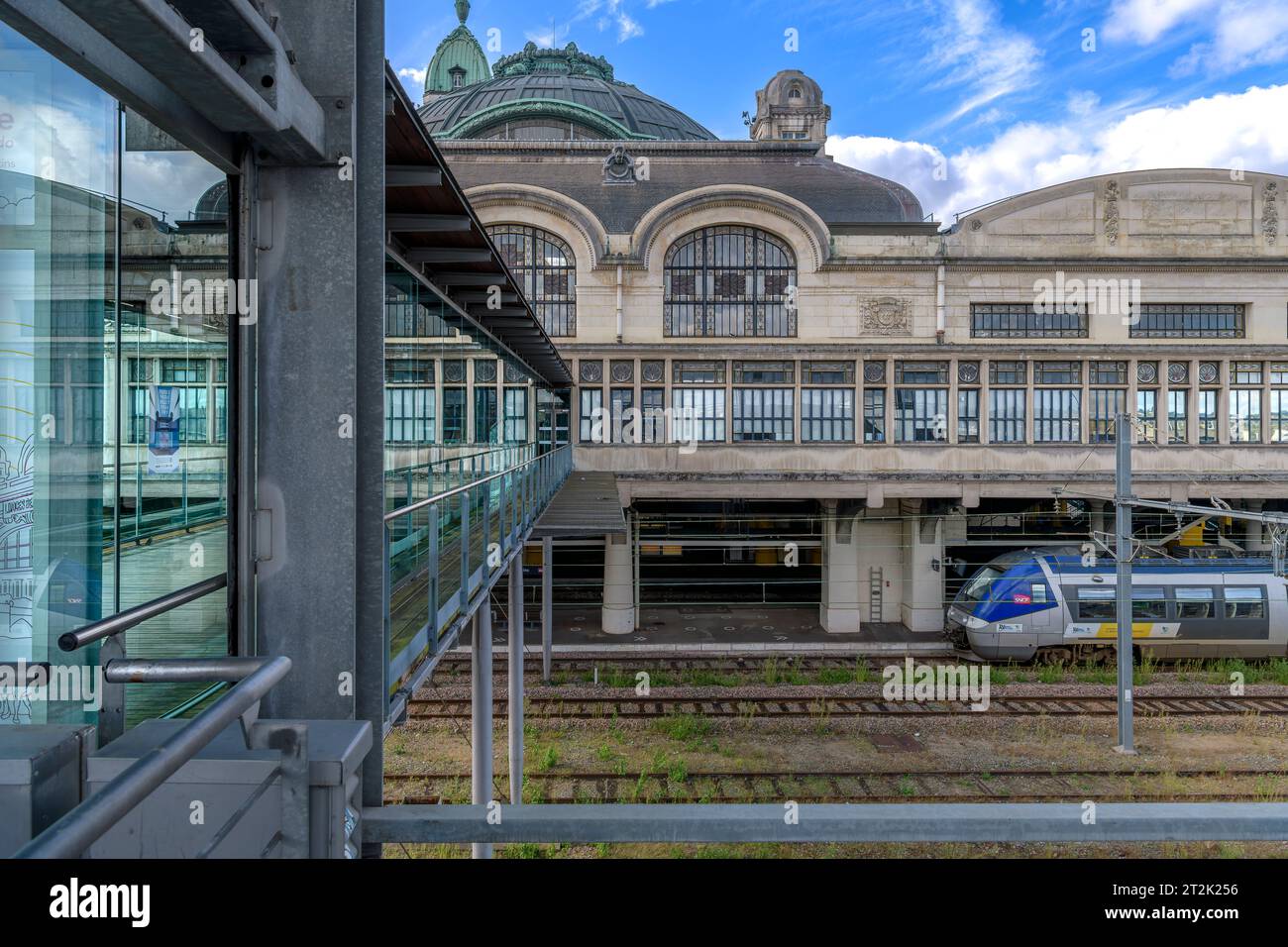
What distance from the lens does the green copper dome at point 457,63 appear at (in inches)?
A: 1997

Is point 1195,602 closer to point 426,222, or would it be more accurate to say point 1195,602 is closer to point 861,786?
point 861,786

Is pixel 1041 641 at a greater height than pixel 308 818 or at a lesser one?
lesser

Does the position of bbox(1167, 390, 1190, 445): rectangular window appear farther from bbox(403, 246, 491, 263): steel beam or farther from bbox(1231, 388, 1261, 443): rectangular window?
bbox(403, 246, 491, 263): steel beam

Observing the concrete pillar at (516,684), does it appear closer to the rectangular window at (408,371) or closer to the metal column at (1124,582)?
the rectangular window at (408,371)

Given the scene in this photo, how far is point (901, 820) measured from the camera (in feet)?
6.77

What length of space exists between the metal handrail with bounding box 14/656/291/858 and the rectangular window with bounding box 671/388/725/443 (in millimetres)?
22703

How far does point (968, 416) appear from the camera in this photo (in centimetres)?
2448

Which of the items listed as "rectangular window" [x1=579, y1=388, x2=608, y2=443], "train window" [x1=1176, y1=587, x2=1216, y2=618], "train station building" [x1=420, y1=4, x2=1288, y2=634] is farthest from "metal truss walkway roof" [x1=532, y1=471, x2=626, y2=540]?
"train window" [x1=1176, y1=587, x2=1216, y2=618]

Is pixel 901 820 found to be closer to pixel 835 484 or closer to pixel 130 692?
pixel 130 692

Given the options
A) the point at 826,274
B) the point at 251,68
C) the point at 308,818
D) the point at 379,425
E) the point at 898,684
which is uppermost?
the point at 826,274

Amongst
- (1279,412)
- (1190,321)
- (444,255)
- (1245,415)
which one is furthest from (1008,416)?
(444,255)

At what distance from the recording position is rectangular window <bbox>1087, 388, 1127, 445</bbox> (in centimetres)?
2442
